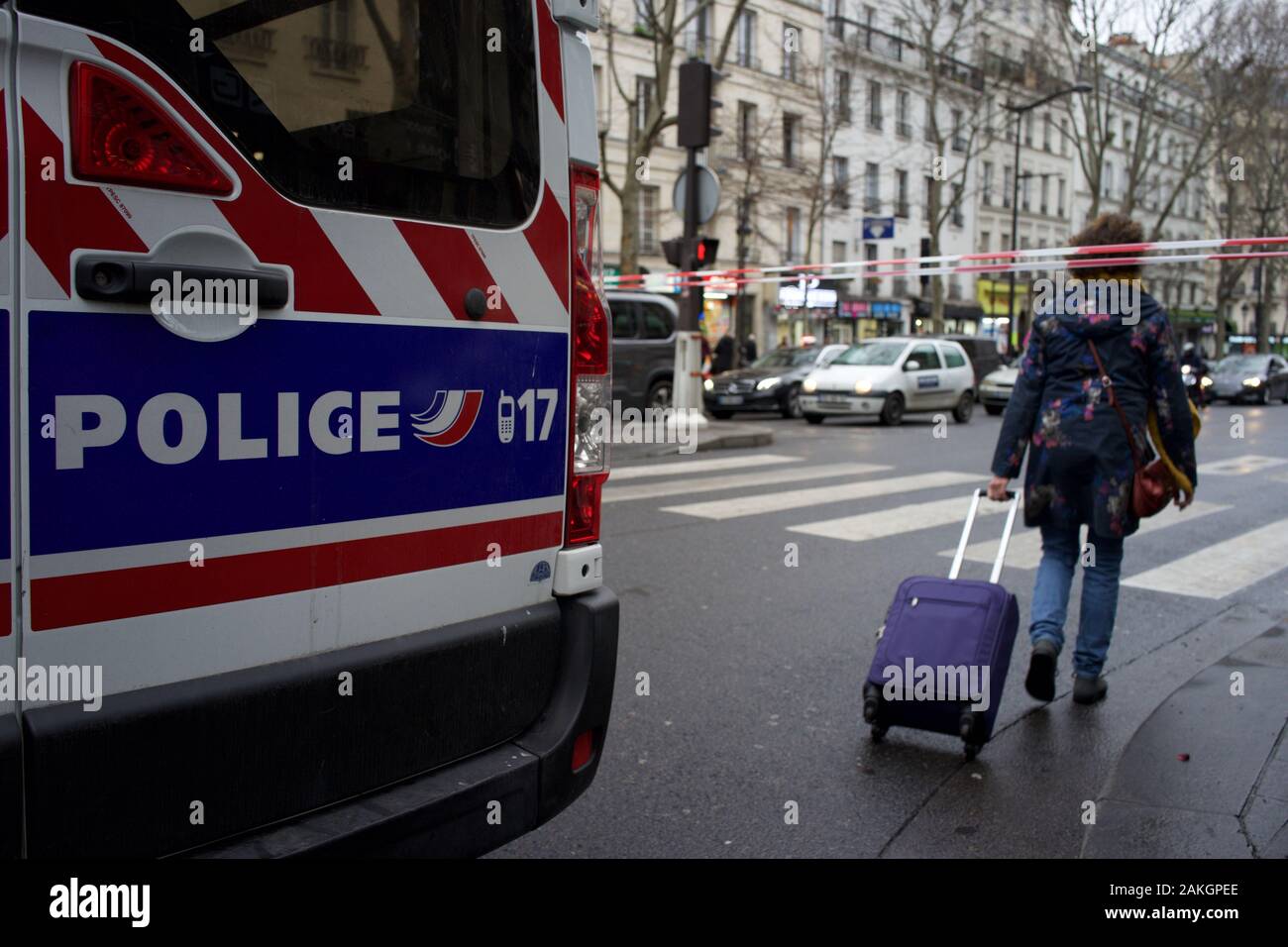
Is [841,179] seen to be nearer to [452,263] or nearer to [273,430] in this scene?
[452,263]

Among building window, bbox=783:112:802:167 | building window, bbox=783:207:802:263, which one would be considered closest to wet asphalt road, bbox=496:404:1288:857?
building window, bbox=783:112:802:167

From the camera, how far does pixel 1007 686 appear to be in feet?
16.5

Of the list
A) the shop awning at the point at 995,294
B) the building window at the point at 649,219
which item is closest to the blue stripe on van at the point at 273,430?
the building window at the point at 649,219

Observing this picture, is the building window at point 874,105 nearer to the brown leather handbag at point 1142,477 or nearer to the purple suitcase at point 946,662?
the brown leather handbag at point 1142,477

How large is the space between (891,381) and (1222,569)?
511 inches

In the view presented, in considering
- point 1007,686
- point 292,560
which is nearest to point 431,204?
point 292,560

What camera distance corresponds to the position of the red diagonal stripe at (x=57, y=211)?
70.5 inches

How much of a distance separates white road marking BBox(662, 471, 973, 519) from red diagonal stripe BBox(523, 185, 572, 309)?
6.53m

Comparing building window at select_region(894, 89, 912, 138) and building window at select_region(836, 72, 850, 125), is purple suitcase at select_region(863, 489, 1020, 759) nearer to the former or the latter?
building window at select_region(836, 72, 850, 125)

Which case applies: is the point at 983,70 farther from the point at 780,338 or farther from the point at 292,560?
the point at 292,560

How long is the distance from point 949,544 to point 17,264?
286 inches

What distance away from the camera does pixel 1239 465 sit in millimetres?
14086

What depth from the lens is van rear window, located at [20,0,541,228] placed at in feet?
6.68
